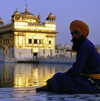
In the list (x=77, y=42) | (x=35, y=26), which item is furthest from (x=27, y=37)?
(x=77, y=42)

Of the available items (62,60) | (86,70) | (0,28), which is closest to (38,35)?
(0,28)

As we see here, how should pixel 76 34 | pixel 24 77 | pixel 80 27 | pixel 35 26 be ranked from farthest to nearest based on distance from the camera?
1. pixel 35 26
2. pixel 24 77
3. pixel 76 34
4. pixel 80 27

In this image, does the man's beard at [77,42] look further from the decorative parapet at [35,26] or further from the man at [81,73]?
the decorative parapet at [35,26]

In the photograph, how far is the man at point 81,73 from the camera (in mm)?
4832

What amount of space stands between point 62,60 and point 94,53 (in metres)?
29.6

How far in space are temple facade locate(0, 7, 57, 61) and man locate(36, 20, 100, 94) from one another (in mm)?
40970

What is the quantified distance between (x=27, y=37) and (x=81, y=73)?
143 feet

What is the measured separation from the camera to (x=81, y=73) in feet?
16.5

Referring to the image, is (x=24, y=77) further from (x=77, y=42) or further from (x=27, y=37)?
(x=27, y=37)

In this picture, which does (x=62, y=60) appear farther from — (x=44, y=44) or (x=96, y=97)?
(x=96, y=97)

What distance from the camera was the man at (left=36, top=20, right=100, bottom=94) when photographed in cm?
483

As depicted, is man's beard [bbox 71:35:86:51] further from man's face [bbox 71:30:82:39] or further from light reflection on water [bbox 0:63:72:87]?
light reflection on water [bbox 0:63:72:87]

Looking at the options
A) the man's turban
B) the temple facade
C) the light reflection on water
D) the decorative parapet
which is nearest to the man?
the man's turban

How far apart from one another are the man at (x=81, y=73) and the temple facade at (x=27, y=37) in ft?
134
